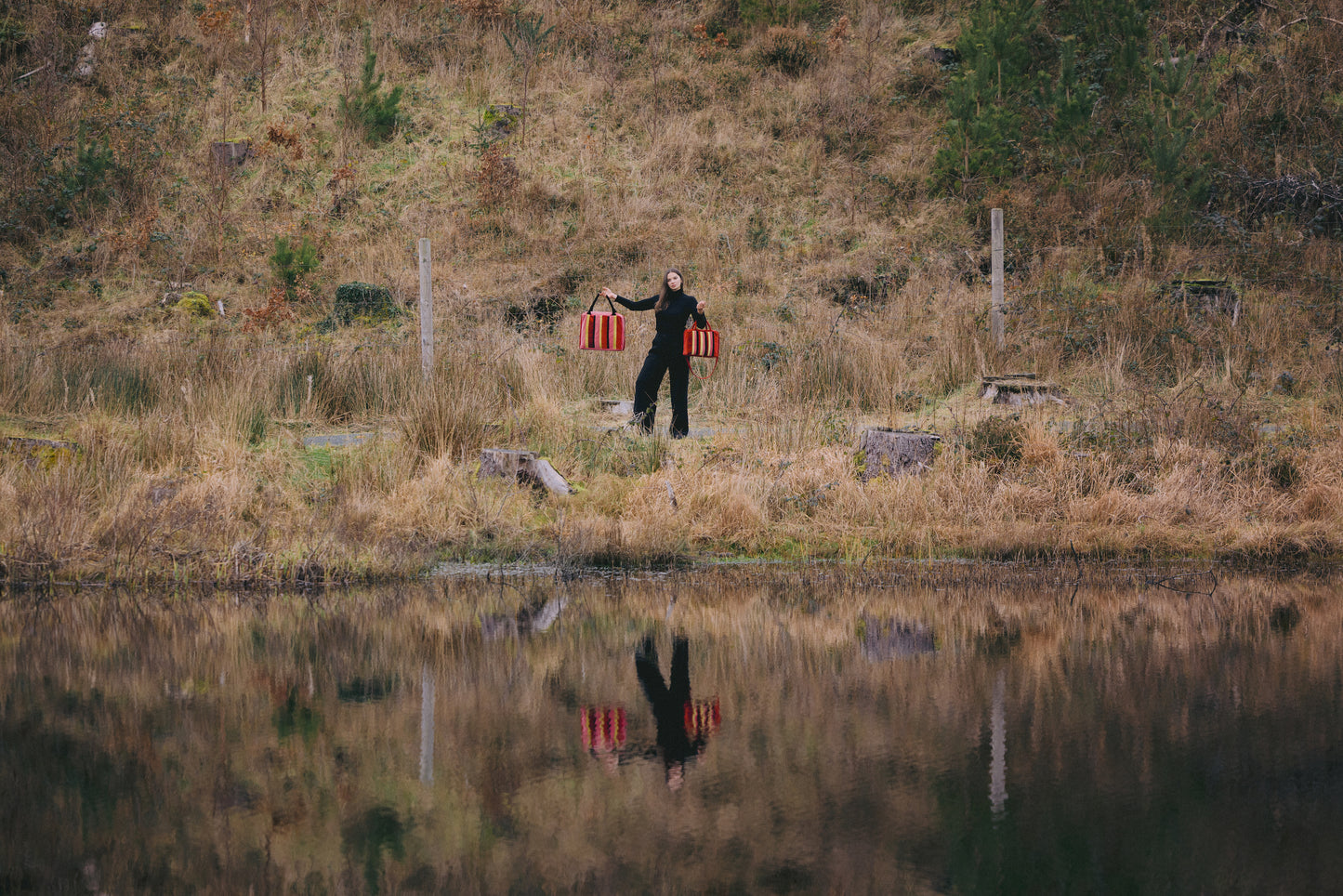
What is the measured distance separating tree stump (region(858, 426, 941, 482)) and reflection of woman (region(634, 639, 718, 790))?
463 cm

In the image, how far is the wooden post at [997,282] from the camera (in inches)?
719

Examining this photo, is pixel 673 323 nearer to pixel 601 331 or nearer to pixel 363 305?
pixel 601 331

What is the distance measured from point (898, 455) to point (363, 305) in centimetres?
1315

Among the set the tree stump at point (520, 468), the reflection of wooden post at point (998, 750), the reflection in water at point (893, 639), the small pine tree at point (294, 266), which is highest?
the small pine tree at point (294, 266)

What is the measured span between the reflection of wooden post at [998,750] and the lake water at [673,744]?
0.07 feet

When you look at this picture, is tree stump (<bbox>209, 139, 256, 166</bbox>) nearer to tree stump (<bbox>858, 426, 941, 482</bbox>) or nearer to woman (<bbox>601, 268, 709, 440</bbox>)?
woman (<bbox>601, 268, 709, 440</bbox>)

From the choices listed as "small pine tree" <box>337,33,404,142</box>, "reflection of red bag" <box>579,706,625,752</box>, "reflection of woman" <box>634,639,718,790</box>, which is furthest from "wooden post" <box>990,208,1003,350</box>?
"small pine tree" <box>337,33,404,142</box>

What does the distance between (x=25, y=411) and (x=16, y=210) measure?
1370 cm

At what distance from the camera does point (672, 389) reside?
13336 mm

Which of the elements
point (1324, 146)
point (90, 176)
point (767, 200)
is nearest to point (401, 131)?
point (90, 176)

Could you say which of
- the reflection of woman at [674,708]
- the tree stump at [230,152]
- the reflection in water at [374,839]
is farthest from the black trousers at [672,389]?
the tree stump at [230,152]

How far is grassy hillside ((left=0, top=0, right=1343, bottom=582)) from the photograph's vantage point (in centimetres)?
1088

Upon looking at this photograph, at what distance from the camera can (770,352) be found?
17656mm

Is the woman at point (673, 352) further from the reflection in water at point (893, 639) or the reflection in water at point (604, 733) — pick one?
the reflection in water at point (604, 733)
